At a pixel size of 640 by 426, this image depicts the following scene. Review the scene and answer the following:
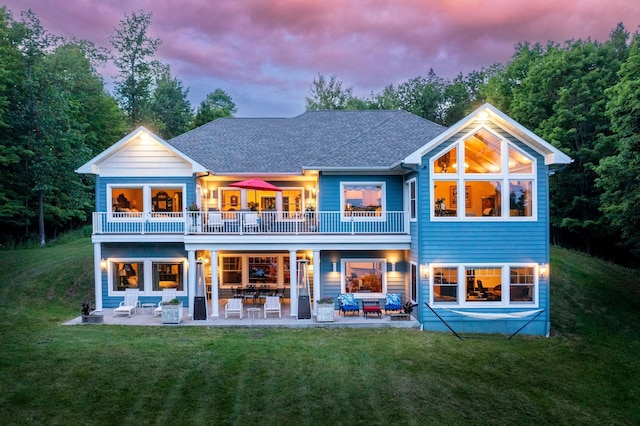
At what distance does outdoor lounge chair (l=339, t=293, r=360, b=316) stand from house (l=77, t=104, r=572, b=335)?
0.88m

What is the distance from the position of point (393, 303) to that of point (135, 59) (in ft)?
114

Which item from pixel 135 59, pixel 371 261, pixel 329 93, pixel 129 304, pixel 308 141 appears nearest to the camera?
pixel 129 304

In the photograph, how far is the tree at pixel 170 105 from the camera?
45.5 m

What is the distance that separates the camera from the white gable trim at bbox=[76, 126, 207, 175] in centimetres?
1638

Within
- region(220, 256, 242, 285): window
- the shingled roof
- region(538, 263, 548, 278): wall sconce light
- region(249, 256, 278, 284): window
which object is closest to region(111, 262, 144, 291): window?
region(220, 256, 242, 285): window

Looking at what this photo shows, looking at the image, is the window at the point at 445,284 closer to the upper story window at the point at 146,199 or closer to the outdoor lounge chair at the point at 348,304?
the outdoor lounge chair at the point at 348,304

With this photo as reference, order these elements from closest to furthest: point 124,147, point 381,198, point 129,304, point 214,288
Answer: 1. point 214,288
2. point 129,304
3. point 381,198
4. point 124,147

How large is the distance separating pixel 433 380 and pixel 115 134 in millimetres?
39371

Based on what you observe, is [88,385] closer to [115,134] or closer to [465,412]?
[465,412]

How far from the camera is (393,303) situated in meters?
15.3

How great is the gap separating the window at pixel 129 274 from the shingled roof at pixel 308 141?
5325 mm

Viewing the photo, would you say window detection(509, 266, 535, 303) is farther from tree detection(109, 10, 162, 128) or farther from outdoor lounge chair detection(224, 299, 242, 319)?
tree detection(109, 10, 162, 128)

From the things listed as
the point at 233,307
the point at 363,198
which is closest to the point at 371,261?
the point at 363,198

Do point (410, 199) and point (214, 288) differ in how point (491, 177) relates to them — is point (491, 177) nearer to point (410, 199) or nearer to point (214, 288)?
point (410, 199)
